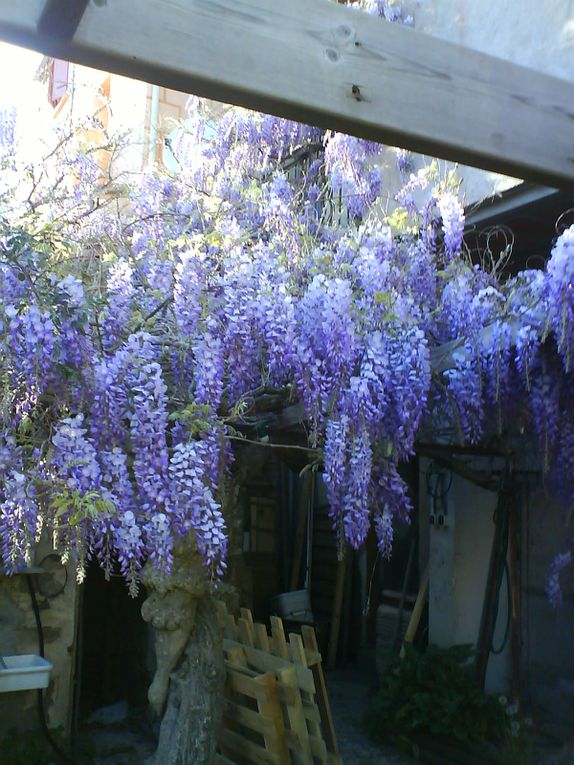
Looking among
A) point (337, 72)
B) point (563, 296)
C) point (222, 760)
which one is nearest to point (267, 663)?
point (222, 760)

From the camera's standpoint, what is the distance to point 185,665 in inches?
139

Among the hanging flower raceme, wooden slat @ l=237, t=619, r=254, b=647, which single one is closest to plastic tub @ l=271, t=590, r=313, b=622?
wooden slat @ l=237, t=619, r=254, b=647

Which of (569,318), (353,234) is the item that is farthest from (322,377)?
(353,234)

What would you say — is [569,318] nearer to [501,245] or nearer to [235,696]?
[501,245]

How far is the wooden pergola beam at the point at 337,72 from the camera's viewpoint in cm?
139

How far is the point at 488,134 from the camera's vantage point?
1698 millimetres

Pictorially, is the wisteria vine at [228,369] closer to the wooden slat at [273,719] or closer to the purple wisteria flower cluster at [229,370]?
the purple wisteria flower cluster at [229,370]

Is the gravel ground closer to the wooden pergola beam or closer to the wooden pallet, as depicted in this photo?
the wooden pallet

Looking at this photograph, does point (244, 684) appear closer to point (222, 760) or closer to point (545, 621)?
point (222, 760)

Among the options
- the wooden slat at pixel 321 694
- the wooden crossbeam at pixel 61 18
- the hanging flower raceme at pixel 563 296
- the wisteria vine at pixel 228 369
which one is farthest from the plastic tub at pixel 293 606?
the wooden crossbeam at pixel 61 18

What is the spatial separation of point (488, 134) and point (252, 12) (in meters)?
0.57

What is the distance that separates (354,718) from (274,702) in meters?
1.77

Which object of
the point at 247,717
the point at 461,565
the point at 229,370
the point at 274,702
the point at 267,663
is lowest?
the point at 247,717

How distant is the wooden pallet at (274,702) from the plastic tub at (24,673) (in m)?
0.94
